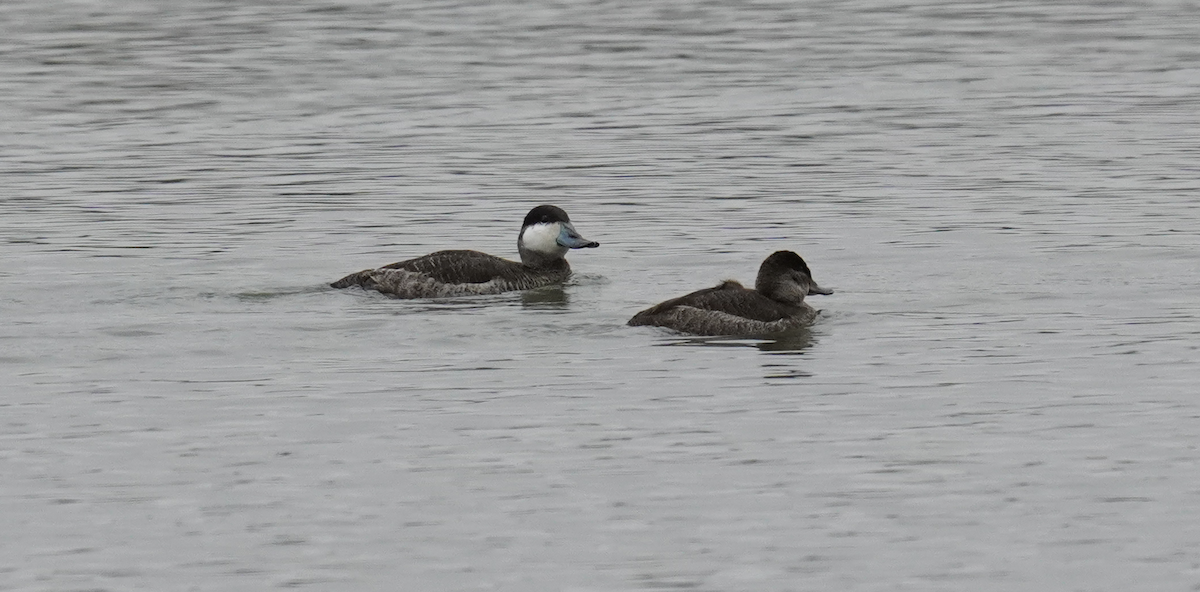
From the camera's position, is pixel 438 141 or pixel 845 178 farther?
pixel 438 141

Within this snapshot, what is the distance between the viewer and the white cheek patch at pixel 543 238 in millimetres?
21656

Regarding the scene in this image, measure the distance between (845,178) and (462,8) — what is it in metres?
22.9

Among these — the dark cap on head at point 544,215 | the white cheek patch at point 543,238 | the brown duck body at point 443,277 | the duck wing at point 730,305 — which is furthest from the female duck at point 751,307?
the dark cap on head at point 544,215

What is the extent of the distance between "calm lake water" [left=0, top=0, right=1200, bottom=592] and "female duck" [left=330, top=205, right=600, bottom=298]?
12.7 inches

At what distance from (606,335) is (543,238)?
4031 millimetres

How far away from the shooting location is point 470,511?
1216cm

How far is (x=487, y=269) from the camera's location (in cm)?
2058

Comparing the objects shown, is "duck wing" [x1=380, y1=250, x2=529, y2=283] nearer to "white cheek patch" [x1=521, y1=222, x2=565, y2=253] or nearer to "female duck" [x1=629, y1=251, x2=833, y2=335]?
"white cheek patch" [x1=521, y1=222, x2=565, y2=253]

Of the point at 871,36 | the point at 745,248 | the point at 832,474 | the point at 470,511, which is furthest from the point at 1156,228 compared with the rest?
the point at 871,36

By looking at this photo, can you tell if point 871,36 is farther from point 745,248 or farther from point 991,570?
point 991,570

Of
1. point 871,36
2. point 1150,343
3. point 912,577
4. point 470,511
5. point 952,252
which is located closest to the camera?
point 912,577

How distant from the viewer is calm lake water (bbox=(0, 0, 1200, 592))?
1160cm

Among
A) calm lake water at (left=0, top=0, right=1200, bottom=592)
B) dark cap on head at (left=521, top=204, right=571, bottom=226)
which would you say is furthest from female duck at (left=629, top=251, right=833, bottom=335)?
dark cap on head at (left=521, top=204, right=571, bottom=226)

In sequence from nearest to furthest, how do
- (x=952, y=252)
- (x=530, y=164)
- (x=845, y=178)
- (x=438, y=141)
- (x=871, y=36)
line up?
1. (x=952, y=252)
2. (x=845, y=178)
3. (x=530, y=164)
4. (x=438, y=141)
5. (x=871, y=36)
